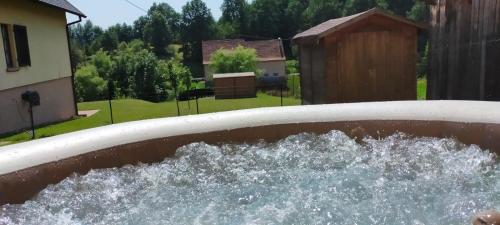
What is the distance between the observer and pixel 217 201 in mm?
3363

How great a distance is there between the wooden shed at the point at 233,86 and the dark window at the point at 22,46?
8.58m

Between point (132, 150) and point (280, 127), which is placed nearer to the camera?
point (132, 150)

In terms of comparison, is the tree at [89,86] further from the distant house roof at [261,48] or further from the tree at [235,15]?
the tree at [235,15]

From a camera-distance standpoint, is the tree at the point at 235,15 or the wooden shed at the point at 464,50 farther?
the tree at the point at 235,15

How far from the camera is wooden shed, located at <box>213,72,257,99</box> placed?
19219mm

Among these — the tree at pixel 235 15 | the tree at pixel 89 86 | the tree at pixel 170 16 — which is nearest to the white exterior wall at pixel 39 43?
the tree at pixel 89 86

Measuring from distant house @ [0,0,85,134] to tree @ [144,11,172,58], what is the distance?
58.2 meters

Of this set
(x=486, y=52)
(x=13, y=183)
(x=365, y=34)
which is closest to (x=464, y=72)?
(x=486, y=52)

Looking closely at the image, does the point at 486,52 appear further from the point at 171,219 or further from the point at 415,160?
the point at 171,219

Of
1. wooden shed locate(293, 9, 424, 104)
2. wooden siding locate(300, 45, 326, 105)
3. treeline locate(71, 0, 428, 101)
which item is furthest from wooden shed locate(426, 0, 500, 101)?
treeline locate(71, 0, 428, 101)

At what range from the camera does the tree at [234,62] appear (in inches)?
1367

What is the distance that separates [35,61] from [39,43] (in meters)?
0.63

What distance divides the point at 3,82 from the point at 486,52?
28.6ft

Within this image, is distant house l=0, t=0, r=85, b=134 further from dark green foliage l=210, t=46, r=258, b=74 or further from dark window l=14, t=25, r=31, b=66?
dark green foliage l=210, t=46, r=258, b=74
